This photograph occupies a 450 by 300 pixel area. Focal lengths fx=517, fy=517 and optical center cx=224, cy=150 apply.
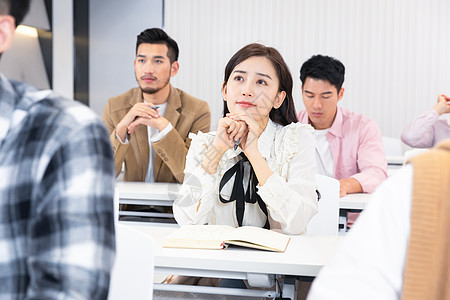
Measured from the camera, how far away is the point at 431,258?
27.2 inches

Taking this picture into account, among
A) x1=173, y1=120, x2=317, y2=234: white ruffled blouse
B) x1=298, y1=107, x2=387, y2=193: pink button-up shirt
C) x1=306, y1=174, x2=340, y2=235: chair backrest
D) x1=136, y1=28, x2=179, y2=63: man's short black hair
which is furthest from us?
x1=136, y1=28, x2=179, y2=63: man's short black hair

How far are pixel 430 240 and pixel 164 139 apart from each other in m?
2.16

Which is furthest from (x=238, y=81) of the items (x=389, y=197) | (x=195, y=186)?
(x=389, y=197)

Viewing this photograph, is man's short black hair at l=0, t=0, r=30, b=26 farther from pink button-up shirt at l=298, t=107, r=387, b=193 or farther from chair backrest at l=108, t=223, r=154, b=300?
pink button-up shirt at l=298, t=107, r=387, b=193

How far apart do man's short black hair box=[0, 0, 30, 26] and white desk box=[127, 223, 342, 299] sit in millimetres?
763

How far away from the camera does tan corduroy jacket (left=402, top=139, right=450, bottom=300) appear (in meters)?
0.69

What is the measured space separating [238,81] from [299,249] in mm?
738

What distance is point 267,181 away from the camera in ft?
5.73

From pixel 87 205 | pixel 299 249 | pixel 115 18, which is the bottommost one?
pixel 299 249

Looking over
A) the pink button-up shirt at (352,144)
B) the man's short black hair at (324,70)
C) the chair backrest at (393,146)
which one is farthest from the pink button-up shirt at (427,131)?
the chair backrest at (393,146)

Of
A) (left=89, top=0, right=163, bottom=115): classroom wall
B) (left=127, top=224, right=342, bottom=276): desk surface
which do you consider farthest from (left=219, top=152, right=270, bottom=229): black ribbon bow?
(left=89, top=0, right=163, bottom=115): classroom wall

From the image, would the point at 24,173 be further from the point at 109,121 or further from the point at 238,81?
the point at 109,121

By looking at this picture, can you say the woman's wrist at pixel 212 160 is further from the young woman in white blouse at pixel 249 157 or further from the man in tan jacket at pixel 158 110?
the man in tan jacket at pixel 158 110

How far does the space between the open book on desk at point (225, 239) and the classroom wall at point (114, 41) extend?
401 centimetres
